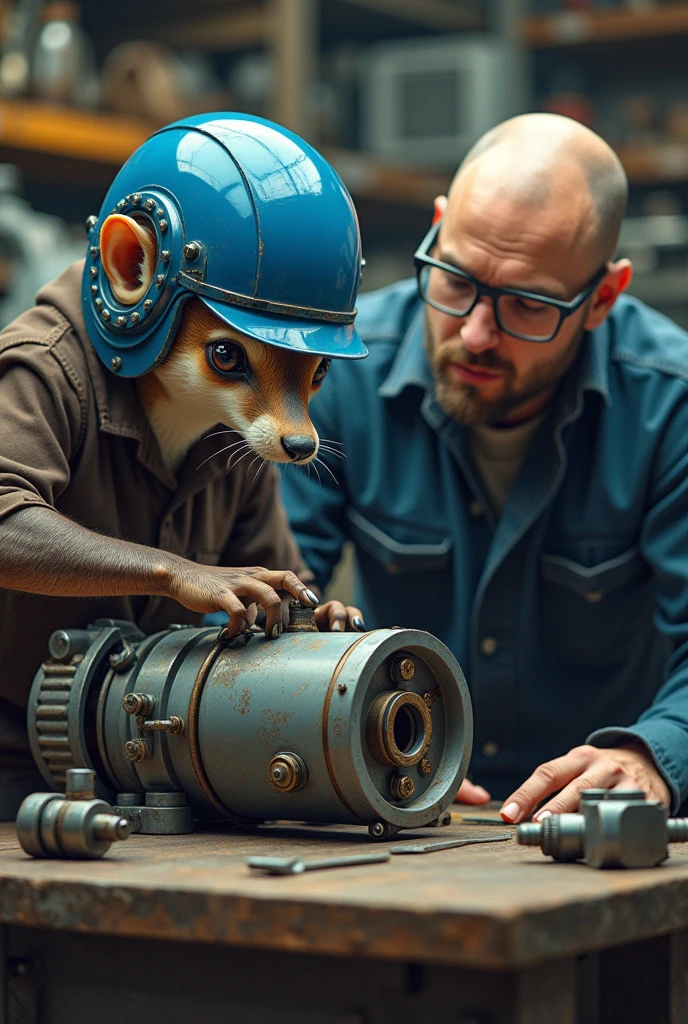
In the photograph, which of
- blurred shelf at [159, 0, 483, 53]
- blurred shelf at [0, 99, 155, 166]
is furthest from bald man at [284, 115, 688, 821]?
blurred shelf at [159, 0, 483, 53]

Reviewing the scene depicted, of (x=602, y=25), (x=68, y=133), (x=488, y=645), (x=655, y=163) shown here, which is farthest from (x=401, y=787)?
(x=602, y=25)

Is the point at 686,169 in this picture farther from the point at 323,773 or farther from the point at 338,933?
the point at 338,933

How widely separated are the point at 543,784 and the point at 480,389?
0.71 m

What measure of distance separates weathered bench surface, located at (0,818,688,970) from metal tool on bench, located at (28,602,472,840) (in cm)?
11

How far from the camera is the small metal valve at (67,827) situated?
1241 millimetres

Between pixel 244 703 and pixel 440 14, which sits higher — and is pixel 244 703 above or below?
below

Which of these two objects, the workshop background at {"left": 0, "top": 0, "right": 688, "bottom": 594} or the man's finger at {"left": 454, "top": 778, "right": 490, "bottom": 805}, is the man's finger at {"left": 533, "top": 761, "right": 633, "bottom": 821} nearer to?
the man's finger at {"left": 454, "top": 778, "right": 490, "bottom": 805}

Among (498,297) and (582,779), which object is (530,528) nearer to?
(498,297)

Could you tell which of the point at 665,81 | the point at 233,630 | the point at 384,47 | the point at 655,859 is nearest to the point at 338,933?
the point at 655,859

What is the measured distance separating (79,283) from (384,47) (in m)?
3.29

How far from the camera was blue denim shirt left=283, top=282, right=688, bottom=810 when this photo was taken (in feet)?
7.17

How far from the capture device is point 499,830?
155 cm

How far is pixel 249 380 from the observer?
1.50m

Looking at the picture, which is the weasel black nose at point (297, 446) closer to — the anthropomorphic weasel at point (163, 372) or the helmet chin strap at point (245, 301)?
the anthropomorphic weasel at point (163, 372)
